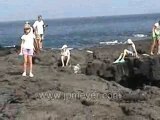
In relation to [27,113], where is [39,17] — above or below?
above

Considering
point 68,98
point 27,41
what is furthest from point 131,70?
point 68,98

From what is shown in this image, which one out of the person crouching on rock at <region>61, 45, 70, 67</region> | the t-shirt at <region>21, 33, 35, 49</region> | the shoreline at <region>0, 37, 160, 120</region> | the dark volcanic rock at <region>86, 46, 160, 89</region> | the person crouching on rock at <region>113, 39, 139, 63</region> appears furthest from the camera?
the person crouching on rock at <region>113, 39, 139, 63</region>

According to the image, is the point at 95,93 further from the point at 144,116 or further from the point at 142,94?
the point at 144,116

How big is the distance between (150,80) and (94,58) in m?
3.63

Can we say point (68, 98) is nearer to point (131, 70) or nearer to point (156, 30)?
point (131, 70)

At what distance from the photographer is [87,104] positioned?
37.2ft

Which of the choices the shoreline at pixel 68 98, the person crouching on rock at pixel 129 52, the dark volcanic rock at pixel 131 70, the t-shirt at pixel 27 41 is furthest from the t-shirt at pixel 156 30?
the t-shirt at pixel 27 41

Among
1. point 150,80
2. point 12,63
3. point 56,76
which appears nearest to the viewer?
point 56,76

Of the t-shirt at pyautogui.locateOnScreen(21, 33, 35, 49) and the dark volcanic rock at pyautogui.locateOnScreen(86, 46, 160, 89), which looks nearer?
the t-shirt at pyautogui.locateOnScreen(21, 33, 35, 49)

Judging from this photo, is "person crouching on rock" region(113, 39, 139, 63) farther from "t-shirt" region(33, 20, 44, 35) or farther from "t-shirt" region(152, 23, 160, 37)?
"t-shirt" region(33, 20, 44, 35)

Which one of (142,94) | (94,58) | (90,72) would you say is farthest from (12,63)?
(142,94)

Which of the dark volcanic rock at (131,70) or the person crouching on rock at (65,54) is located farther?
the dark volcanic rock at (131,70)

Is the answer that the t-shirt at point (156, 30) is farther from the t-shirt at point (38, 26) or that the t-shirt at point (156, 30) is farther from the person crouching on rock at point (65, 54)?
the t-shirt at point (38, 26)

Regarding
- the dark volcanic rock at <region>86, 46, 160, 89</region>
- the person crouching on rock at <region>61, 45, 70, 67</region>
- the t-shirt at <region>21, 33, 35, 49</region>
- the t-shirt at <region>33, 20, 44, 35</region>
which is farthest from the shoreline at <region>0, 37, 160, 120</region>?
the dark volcanic rock at <region>86, 46, 160, 89</region>
